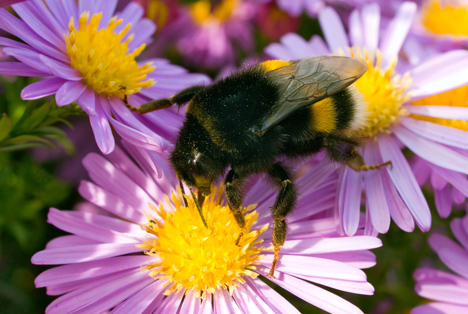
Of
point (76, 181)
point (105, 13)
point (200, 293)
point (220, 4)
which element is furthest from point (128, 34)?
point (220, 4)

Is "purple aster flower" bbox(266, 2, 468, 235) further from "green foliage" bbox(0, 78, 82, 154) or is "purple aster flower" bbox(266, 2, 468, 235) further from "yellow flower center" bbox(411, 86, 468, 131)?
"green foliage" bbox(0, 78, 82, 154)

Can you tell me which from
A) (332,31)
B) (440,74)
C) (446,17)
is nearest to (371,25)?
(332,31)

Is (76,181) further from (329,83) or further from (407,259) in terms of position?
(407,259)

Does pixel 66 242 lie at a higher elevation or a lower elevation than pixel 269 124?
lower

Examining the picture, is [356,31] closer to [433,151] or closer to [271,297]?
[433,151]

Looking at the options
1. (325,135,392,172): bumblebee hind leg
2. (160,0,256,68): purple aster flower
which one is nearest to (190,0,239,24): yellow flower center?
(160,0,256,68): purple aster flower

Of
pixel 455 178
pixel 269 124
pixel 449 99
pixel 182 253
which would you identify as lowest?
pixel 182 253
